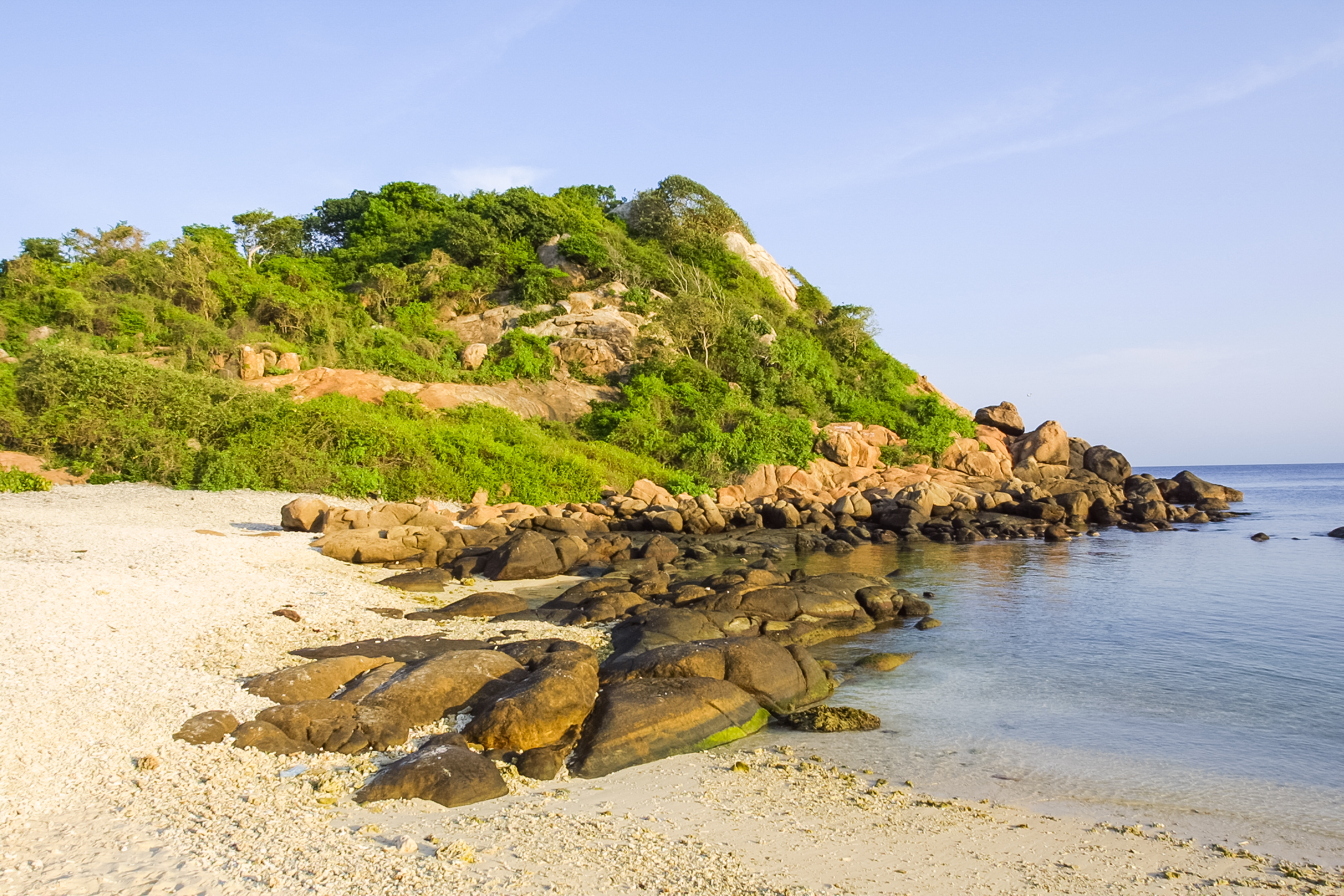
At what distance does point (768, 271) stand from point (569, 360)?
70.4ft

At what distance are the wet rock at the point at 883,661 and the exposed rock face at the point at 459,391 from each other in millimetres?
22972

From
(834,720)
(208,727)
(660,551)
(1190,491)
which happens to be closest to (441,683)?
(208,727)

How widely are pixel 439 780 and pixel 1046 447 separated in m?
41.5

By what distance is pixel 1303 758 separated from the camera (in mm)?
8109

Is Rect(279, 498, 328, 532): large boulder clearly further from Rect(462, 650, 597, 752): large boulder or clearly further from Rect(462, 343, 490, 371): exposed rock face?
Rect(462, 343, 490, 371): exposed rock face

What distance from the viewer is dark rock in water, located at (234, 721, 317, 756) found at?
6.84 metres

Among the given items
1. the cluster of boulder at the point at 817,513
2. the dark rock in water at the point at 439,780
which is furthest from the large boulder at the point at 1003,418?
the dark rock in water at the point at 439,780

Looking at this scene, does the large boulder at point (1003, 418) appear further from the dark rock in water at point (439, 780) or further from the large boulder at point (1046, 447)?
the dark rock in water at point (439, 780)

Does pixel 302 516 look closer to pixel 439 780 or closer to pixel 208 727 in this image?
pixel 208 727

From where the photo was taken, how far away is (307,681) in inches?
332

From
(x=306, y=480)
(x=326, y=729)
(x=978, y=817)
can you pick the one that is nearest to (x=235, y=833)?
(x=326, y=729)

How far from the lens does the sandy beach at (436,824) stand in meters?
4.95

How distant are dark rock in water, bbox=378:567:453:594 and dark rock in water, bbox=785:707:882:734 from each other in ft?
29.9

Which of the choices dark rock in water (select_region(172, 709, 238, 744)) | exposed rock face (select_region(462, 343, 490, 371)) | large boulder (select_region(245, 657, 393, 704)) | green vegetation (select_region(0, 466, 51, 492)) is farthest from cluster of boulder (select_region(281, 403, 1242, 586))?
exposed rock face (select_region(462, 343, 490, 371))
